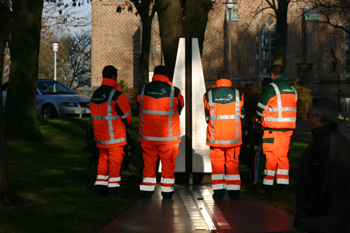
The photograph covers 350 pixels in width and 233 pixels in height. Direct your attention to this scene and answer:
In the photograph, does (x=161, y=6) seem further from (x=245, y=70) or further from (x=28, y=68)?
(x=245, y=70)

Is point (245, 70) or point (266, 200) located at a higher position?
point (245, 70)

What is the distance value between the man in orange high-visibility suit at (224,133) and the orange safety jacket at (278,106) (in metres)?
0.45

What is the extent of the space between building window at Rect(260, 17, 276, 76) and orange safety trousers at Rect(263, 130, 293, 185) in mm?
31691

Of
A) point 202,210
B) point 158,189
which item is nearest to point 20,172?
point 158,189

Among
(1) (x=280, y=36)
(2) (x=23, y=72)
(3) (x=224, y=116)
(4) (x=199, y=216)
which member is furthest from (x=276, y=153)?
(1) (x=280, y=36)

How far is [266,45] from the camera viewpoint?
3934 cm

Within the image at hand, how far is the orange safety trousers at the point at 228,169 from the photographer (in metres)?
7.77

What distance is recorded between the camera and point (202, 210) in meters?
6.86

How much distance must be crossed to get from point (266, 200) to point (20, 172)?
5331mm

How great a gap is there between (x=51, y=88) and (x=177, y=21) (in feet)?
40.5

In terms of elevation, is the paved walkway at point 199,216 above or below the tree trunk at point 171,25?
below

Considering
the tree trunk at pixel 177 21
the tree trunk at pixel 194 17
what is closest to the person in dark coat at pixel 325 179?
the tree trunk at pixel 177 21

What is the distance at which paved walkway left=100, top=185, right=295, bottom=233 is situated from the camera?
19.0 feet

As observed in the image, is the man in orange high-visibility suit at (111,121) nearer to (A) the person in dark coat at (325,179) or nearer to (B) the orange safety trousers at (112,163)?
(B) the orange safety trousers at (112,163)
